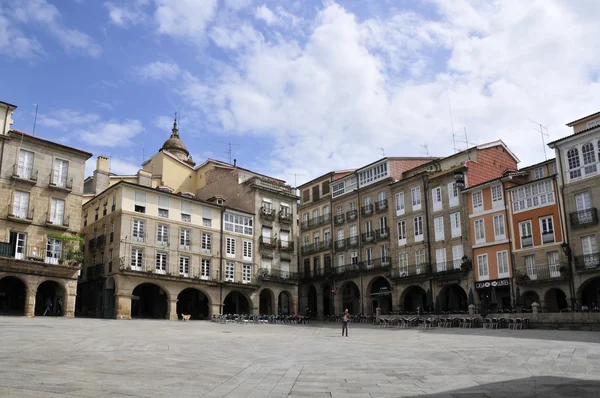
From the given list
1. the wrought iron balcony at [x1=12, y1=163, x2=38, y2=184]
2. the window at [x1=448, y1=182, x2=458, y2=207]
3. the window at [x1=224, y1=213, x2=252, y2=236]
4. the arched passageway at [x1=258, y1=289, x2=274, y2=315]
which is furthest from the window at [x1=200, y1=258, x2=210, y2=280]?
the window at [x1=448, y1=182, x2=458, y2=207]

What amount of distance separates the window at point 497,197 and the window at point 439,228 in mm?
5377

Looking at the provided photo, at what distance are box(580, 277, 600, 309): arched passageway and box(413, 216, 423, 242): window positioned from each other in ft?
46.7

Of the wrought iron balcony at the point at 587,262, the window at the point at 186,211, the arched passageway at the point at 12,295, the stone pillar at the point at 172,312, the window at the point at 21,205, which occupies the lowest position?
the stone pillar at the point at 172,312

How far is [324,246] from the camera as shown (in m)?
59.7

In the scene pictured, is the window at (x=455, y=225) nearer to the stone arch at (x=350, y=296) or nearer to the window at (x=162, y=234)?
the stone arch at (x=350, y=296)

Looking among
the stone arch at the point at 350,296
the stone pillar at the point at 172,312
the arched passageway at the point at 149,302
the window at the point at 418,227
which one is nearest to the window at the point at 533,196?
the window at the point at 418,227

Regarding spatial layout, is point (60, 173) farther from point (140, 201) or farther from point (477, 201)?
point (477, 201)

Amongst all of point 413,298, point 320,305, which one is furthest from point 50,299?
point 413,298

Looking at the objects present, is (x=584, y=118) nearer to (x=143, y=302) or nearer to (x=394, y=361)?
(x=394, y=361)

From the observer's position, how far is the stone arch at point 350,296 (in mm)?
56594

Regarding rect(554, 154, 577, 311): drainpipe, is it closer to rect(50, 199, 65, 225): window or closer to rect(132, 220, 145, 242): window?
rect(132, 220, 145, 242): window

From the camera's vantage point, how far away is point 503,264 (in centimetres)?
4150

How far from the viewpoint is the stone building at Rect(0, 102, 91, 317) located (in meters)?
36.9

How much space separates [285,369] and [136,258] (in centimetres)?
3291
